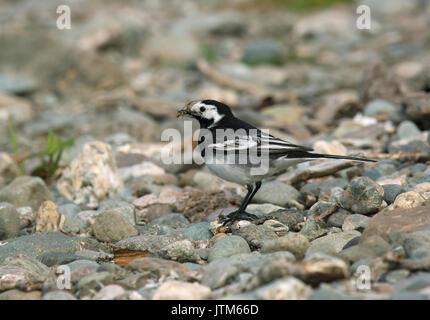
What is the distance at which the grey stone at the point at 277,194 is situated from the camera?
19.6 ft

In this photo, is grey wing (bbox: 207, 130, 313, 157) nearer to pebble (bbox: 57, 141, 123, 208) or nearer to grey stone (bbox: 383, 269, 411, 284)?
grey stone (bbox: 383, 269, 411, 284)

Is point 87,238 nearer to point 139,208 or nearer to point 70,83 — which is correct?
point 139,208

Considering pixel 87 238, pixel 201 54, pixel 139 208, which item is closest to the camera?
pixel 87 238

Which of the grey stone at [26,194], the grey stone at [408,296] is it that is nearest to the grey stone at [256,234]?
the grey stone at [408,296]

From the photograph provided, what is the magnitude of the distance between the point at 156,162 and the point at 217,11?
40.0ft

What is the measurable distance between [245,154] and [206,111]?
2.55ft

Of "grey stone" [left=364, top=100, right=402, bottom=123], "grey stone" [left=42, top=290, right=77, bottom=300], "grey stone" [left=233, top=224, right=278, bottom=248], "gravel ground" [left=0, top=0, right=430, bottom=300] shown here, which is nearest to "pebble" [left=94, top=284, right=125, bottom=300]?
"gravel ground" [left=0, top=0, right=430, bottom=300]

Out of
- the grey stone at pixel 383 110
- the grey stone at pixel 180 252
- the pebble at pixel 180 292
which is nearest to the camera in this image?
the pebble at pixel 180 292

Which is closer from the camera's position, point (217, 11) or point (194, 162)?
Result: point (194, 162)

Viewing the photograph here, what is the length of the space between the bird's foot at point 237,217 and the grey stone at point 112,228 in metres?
0.77

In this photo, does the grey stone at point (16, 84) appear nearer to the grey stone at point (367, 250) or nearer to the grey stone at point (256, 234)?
the grey stone at point (256, 234)

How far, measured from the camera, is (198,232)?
5.20 meters

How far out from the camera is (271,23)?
16453 mm
